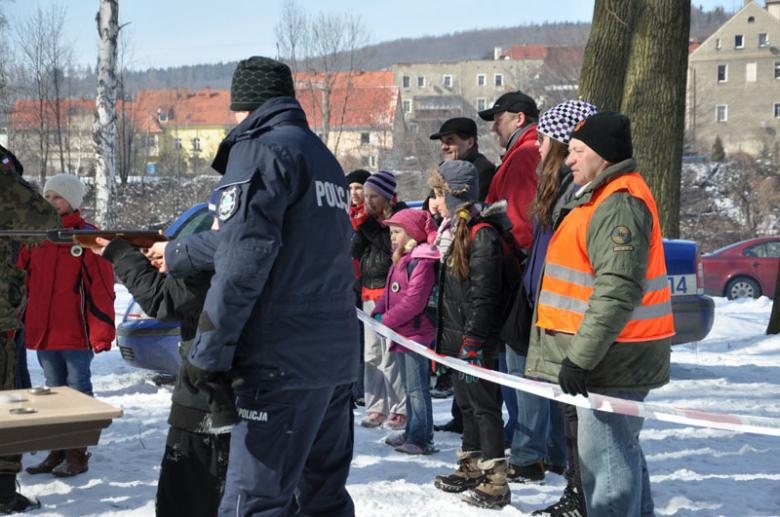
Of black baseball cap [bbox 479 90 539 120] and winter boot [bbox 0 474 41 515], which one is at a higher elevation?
black baseball cap [bbox 479 90 539 120]

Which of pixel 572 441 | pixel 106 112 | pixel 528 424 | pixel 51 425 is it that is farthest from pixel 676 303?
pixel 106 112

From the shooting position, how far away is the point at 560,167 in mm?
4695

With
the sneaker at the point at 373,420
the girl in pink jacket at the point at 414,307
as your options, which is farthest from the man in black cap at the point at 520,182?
the sneaker at the point at 373,420

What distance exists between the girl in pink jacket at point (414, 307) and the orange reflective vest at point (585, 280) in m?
2.08

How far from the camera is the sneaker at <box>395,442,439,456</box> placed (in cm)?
588

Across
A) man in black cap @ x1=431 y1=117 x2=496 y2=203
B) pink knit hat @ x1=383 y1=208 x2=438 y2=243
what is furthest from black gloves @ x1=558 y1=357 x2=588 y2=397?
man in black cap @ x1=431 y1=117 x2=496 y2=203

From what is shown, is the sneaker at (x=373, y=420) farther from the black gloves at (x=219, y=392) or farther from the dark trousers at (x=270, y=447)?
the black gloves at (x=219, y=392)

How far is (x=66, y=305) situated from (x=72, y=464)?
1040 mm

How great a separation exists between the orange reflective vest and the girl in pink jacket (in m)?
2.08

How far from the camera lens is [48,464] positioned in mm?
5355

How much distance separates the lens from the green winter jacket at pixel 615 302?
3357 millimetres

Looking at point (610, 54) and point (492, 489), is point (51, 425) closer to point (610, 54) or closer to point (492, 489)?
point (492, 489)

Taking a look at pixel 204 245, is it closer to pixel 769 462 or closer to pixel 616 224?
pixel 616 224

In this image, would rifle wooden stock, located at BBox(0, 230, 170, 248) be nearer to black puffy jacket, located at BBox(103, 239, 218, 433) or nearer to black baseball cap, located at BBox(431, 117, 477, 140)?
black puffy jacket, located at BBox(103, 239, 218, 433)
